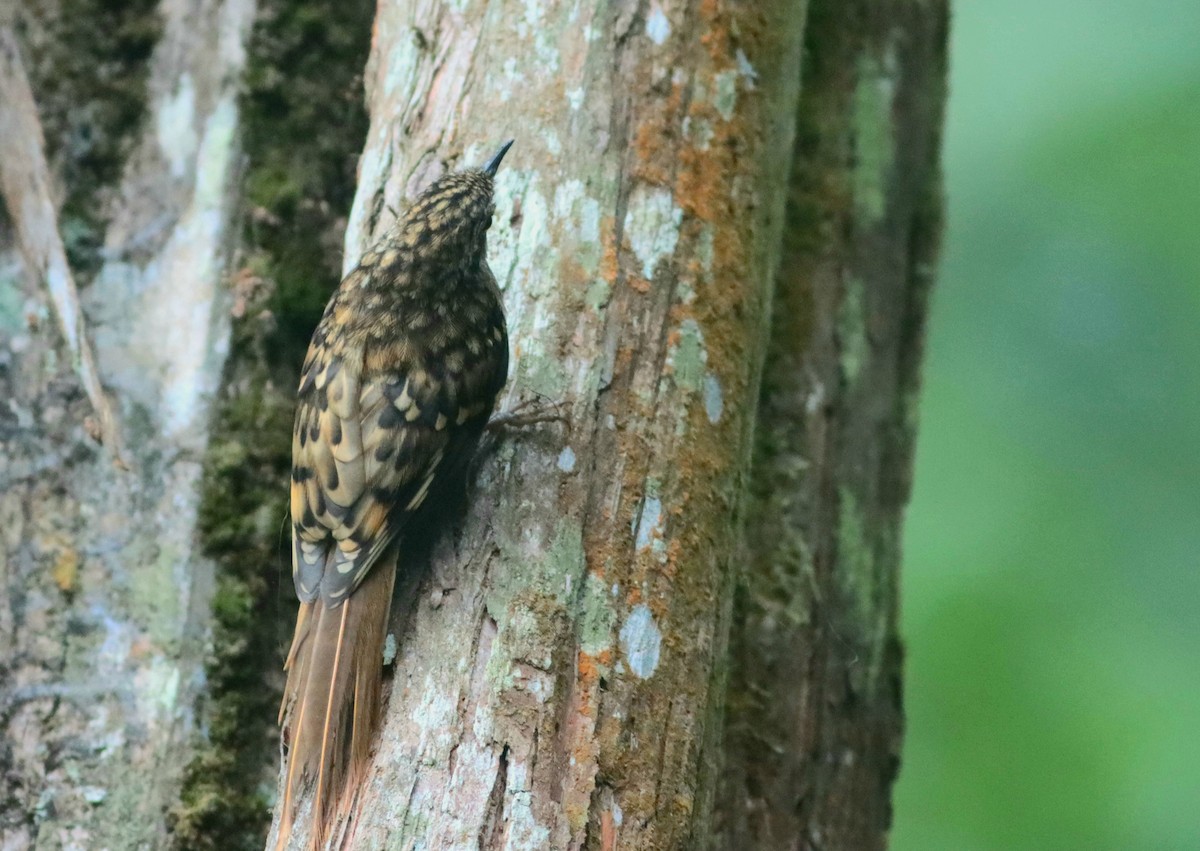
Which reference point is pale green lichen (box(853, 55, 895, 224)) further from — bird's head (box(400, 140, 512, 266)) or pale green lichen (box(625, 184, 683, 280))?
bird's head (box(400, 140, 512, 266))

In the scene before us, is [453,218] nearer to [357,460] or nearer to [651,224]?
[651,224]

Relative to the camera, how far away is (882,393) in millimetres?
3646

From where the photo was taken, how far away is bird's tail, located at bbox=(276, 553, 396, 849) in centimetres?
199

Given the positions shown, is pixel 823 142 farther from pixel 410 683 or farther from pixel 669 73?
pixel 410 683

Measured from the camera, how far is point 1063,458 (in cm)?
609

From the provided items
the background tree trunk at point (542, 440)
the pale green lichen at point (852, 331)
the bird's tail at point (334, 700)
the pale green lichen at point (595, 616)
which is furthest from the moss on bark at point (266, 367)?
the pale green lichen at point (852, 331)

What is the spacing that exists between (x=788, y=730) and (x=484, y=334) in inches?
55.0

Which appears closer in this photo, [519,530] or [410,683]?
[410,683]

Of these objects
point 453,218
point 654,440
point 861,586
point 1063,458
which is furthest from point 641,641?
Answer: point 1063,458

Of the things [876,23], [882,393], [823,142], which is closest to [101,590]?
[882,393]

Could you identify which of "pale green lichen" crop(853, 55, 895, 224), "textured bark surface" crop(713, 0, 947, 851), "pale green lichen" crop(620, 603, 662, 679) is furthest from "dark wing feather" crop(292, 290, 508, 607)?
"pale green lichen" crop(853, 55, 895, 224)

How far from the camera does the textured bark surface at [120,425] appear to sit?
2.77 metres

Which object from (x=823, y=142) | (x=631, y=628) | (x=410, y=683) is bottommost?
(x=410, y=683)

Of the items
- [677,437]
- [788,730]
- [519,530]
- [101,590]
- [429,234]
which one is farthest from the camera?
[788,730]
